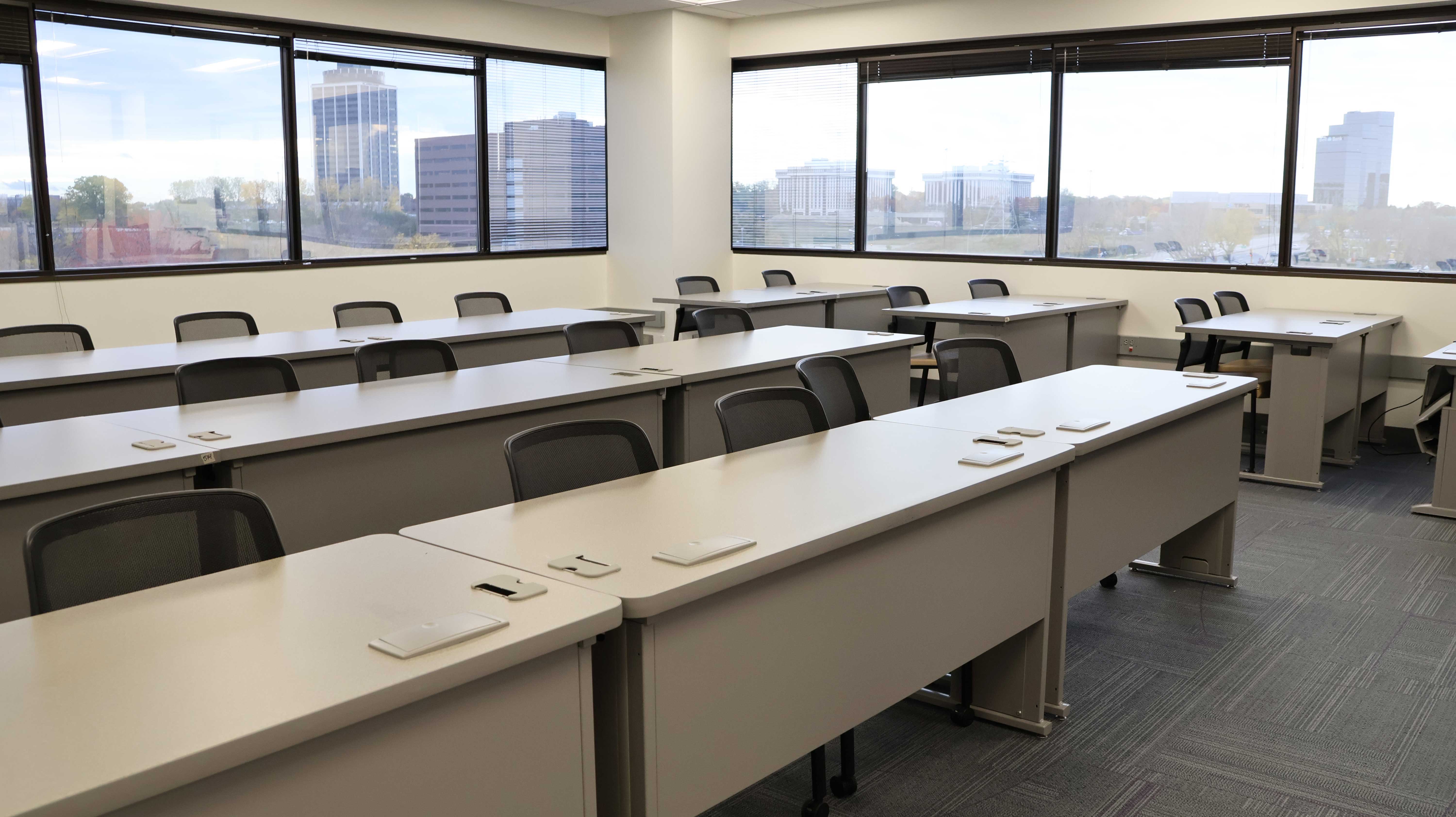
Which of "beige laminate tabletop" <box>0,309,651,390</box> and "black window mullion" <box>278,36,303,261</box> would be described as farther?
"black window mullion" <box>278,36,303,261</box>

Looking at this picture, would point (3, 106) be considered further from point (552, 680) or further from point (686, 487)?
point (552, 680)

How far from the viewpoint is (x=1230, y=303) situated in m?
7.46

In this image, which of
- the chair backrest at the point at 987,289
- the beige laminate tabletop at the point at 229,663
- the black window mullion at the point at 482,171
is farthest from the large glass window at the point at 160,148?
the beige laminate tabletop at the point at 229,663

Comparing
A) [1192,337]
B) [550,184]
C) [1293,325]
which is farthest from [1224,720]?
[550,184]

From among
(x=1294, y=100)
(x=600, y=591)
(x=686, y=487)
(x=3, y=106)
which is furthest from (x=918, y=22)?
(x=600, y=591)

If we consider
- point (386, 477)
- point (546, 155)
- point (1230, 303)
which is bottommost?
point (386, 477)

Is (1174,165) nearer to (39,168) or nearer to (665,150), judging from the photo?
(665,150)

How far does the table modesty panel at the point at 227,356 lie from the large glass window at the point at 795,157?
3.47 metres

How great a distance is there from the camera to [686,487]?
2.65 meters

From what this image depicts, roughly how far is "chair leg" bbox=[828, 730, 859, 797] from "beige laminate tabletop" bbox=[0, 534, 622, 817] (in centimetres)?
115

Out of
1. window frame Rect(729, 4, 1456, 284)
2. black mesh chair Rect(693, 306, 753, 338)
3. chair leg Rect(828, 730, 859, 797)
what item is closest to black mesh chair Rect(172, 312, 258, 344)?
black mesh chair Rect(693, 306, 753, 338)

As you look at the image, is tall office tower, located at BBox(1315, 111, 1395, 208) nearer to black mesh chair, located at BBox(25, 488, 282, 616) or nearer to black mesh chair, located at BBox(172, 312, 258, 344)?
black mesh chair, located at BBox(172, 312, 258, 344)

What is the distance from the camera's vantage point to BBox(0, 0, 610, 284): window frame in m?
6.68

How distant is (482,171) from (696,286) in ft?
7.26
